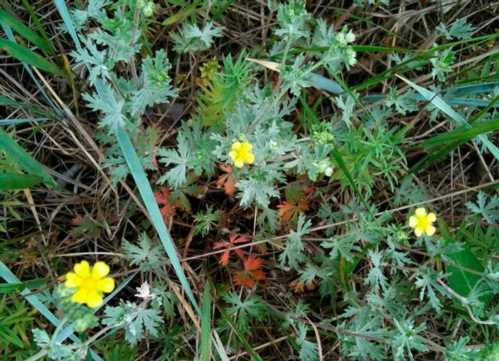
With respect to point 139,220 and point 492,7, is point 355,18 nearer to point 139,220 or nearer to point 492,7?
point 492,7

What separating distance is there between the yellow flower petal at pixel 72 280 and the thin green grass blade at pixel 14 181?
28.0 inches

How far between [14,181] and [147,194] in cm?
59

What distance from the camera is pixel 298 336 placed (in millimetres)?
3299

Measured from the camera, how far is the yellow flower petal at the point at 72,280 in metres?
2.12

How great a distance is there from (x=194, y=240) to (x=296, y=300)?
67cm

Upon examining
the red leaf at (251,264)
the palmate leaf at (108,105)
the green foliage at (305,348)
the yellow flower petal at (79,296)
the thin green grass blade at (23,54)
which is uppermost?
the thin green grass blade at (23,54)

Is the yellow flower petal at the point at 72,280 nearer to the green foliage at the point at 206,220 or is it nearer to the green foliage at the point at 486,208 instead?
the green foliage at the point at 206,220

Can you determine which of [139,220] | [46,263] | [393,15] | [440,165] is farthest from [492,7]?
[46,263]

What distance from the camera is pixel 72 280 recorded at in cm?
213

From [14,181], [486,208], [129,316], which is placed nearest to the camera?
[129,316]

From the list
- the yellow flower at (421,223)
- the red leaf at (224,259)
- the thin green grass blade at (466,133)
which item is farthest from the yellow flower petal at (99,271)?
the thin green grass blade at (466,133)

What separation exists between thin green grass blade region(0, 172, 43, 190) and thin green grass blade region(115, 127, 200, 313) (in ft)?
1.37

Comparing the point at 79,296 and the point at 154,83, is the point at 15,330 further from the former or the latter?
the point at 154,83

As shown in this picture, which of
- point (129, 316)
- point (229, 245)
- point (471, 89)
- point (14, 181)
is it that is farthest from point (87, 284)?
point (471, 89)
